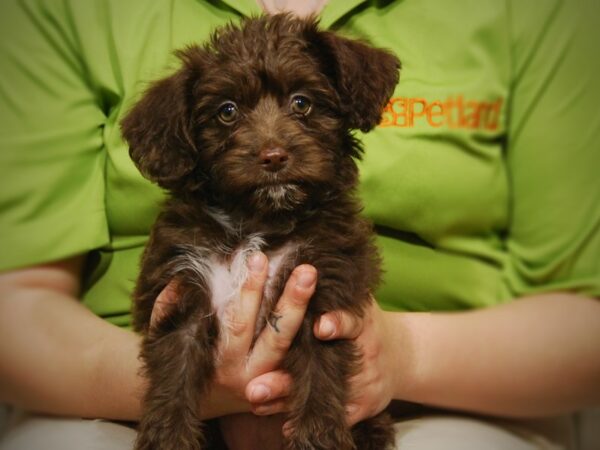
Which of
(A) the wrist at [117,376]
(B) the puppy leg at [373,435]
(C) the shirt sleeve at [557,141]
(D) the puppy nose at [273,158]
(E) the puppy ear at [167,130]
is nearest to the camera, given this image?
(D) the puppy nose at [273,158]

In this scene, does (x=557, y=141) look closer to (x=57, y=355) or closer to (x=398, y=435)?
(x=398, y=435)

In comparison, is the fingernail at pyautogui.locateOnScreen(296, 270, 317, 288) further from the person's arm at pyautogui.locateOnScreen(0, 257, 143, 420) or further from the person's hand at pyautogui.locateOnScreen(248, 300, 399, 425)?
the person's arm at pyautogui.locateOnScreen(0, 257, 143, 420)

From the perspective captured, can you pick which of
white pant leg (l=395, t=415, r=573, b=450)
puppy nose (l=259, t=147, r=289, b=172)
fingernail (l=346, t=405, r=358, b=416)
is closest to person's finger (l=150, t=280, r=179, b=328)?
puppy nose (l=259, t=147, r=289, b=172)

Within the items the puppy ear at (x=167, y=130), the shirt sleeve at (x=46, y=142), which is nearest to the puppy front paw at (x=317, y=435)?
the puppy ear at (x=167, y=130)

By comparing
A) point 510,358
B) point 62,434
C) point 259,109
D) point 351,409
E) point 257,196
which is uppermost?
point 259,109

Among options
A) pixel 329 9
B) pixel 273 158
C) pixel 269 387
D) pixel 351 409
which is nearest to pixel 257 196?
pixel 273 158

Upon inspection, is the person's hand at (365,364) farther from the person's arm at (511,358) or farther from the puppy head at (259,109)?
the puppy head at (259,109)
